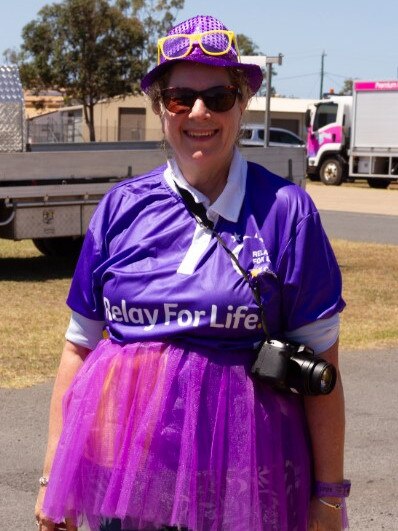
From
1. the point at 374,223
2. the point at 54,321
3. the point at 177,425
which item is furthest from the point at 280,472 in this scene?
the point at 374,223

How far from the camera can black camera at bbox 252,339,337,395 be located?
2600 millimetres

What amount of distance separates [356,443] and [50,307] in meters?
5.06

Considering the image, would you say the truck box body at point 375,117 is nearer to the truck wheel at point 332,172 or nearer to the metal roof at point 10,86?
the truck wheel at point 332,172

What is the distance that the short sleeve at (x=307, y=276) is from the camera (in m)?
2.66

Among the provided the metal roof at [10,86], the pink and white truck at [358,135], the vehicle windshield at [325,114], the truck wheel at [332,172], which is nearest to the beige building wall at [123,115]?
the vehicle windshield at [325,114]

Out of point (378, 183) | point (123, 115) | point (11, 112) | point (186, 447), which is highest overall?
point (11, 112)

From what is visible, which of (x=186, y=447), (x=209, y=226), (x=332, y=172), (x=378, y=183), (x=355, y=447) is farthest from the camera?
(x=378, y=183)

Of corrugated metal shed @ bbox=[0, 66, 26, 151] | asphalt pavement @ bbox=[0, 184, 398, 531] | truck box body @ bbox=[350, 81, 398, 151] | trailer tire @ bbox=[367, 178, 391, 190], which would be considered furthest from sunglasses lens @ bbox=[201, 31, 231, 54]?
trailer tire @ bbox=[367, 178, 391, 190]

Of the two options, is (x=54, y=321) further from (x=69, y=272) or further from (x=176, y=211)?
(x=176, y=211)

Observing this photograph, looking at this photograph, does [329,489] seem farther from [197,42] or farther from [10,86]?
[10,86]

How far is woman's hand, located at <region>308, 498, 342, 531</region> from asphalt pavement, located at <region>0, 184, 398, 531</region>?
2504mm

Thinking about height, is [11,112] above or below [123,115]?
above

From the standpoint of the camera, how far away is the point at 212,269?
2.63 metres

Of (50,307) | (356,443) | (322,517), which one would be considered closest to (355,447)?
(356,443)
